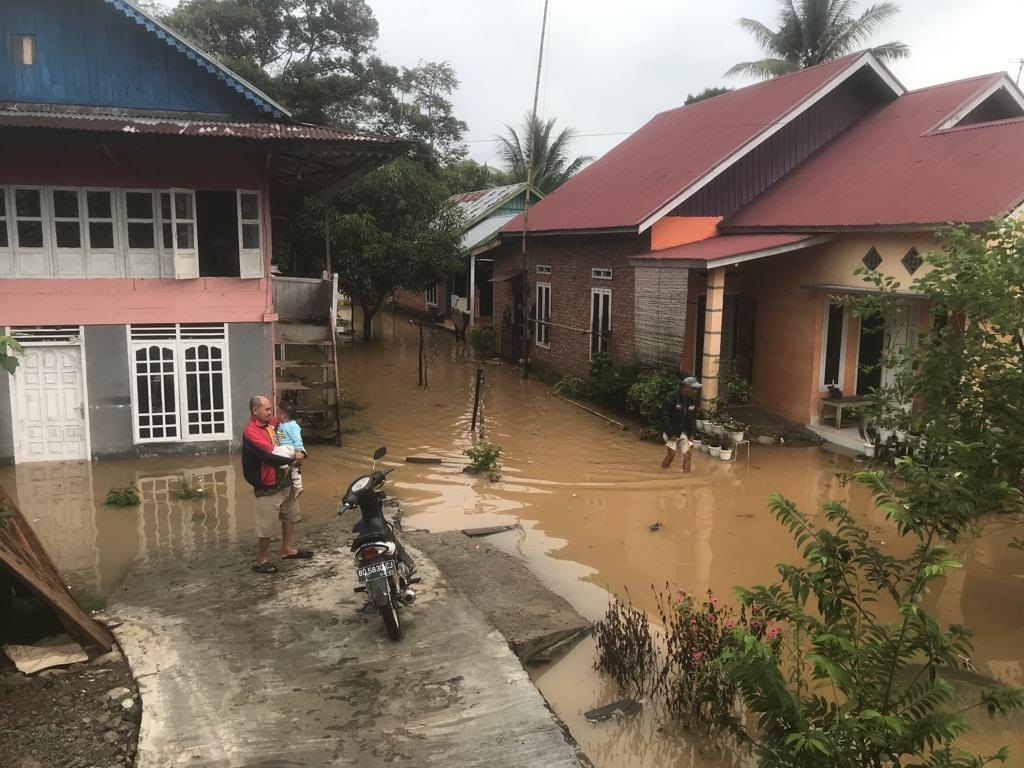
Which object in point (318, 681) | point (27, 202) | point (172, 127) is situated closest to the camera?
point (318, 681)

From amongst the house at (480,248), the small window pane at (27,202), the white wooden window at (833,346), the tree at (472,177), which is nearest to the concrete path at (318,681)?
the small window pane at (27,202)

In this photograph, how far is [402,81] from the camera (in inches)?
1195

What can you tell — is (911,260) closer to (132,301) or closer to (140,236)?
(140,236)

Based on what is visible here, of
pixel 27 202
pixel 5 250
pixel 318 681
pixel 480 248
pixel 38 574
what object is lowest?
pixel 318 681

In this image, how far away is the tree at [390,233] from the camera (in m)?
22.6

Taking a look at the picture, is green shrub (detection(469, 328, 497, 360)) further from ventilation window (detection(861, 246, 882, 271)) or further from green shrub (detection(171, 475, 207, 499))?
green shrub (detection(171, 475, 207, 499))

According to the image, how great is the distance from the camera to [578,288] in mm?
18453

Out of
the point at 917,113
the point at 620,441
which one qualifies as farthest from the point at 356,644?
the point at 917,113

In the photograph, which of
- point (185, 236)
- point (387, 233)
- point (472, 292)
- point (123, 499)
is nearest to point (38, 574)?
point (123, 499)

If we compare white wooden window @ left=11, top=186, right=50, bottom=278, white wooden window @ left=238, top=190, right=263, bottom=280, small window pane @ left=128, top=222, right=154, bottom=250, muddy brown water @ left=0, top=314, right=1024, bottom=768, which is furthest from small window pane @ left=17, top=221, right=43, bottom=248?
muddy brown water @ left=0, top=314, right=1024, bottom=768

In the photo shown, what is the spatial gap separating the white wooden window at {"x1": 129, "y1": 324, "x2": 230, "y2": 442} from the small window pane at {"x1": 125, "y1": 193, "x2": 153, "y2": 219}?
1658 mm

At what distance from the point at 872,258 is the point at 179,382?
10730mm

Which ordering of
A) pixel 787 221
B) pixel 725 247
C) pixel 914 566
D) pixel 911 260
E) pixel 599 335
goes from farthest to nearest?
Answer: pixel 599 335 < pixel 787 221 < pixel 725 247 < pixel 911 260 < pixel 914 566

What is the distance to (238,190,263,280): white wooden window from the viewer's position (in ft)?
40.3
